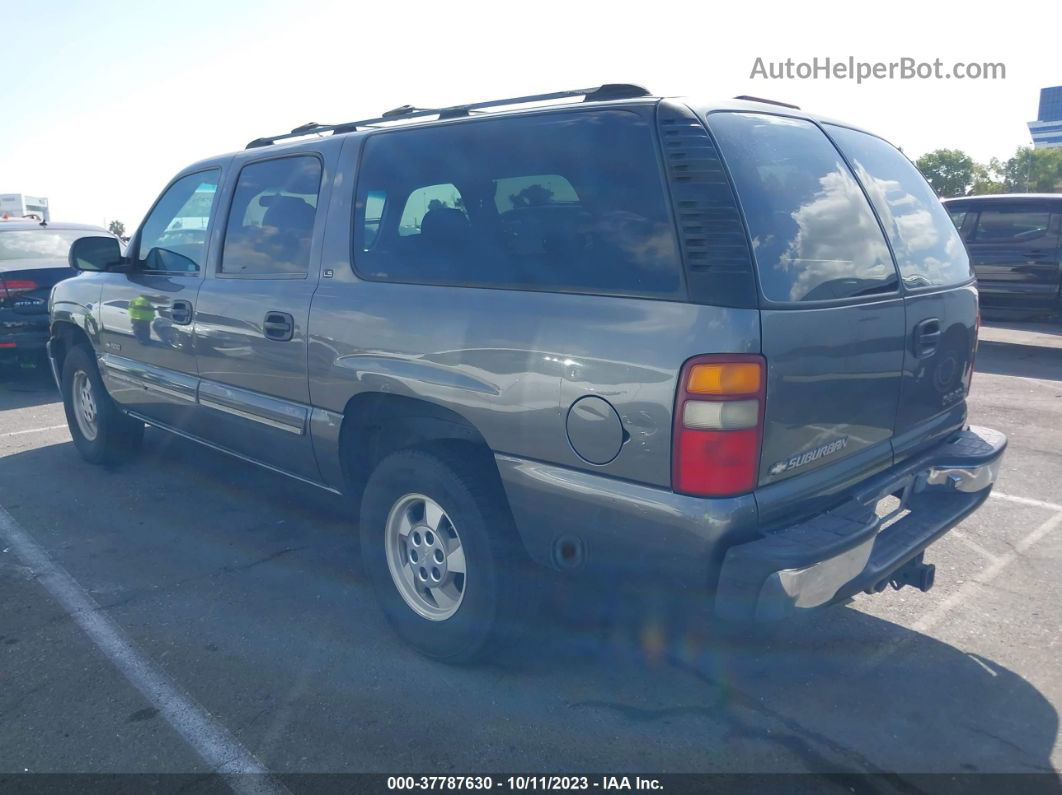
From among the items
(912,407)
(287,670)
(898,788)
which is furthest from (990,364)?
(287,670)

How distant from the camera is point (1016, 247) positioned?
38.9ft

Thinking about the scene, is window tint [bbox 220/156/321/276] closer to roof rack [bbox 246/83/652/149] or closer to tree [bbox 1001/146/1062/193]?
roof rack [bbox 246/83/652/149]

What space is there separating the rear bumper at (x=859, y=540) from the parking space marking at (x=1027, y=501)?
1827 mm

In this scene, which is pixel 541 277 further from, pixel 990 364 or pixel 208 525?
pixel 990 364

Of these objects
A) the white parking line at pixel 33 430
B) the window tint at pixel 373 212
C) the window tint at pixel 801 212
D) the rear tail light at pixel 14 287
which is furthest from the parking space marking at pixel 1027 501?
the rear tail light at pixel 14 287

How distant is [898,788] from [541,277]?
1.97m

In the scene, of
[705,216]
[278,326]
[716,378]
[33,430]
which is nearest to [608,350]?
[716,378]

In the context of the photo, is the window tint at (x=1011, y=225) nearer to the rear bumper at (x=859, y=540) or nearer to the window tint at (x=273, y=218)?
the rear bumper at (x=859, y=540)

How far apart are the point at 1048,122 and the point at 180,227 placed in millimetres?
77974

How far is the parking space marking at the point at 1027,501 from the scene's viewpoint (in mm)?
5176

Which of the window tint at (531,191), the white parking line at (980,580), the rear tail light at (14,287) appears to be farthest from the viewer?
the rear tail light at (14,287)

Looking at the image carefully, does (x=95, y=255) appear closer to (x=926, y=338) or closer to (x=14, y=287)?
(x=14, y=287)

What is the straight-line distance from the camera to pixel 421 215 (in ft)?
11.5

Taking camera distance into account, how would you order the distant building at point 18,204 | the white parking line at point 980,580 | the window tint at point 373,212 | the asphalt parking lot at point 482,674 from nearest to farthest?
the asphalt parking lot at point 482,674
the window tint at point 373,212
the white parking line at point 980,580
the distant building at point 18,204
